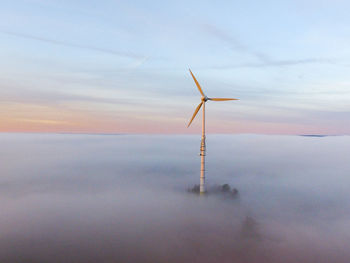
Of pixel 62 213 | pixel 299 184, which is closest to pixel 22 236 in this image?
pixel 62 213

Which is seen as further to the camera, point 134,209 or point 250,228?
point 134,209

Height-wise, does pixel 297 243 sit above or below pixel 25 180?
above

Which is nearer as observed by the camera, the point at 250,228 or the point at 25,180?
the point at 250,228

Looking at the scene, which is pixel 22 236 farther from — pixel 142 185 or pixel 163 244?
pixel 142 185

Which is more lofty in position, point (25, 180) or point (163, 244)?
point (163, 244)

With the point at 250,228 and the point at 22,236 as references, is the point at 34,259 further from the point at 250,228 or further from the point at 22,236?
the point at 250,228

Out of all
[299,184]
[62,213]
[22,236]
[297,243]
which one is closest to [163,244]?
[297,243]

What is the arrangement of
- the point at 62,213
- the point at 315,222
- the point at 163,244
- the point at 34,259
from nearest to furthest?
1. the point at 34,259
2. the point at 163,244
3. the point at 315,222
4. the point at 62,213

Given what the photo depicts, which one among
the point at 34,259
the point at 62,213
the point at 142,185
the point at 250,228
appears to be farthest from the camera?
the point at 142,185

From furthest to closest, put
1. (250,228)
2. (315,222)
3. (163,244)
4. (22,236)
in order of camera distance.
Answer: (315,222) < (250,228) < (22,236) < (163,244)
